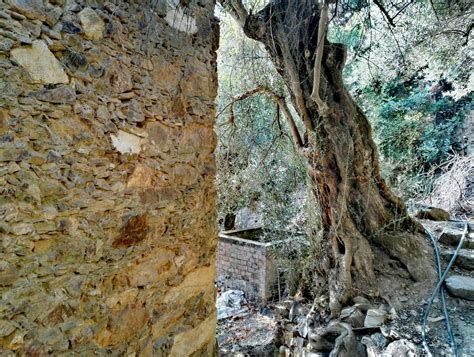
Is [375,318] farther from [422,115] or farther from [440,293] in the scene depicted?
[422,115]

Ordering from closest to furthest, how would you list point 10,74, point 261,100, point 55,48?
point 10,74 < point 55,48 < point 261,100

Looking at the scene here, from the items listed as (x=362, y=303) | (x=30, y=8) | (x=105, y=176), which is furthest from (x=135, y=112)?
(x=362, y=303)

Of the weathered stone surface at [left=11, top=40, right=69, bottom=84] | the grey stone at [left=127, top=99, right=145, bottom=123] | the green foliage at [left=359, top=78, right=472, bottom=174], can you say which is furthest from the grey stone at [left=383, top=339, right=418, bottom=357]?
the green foliage at [left=359, top=78, right=472, bottom=174]

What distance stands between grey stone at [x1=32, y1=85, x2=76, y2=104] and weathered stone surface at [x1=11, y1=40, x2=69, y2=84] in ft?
0.08

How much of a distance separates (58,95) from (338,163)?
265 cm

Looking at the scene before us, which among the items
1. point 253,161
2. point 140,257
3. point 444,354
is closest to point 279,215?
point 253,161

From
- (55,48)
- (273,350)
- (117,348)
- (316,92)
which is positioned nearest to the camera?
(55,48)

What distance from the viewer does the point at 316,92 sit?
9.28 ft

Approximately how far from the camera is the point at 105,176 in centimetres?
120

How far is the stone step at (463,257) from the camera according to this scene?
3111 mm

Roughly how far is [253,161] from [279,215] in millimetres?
1087

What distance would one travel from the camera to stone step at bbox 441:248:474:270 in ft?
10.2

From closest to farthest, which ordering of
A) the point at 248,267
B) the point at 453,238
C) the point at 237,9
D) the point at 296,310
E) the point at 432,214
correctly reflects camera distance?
the point at 237,9, the point at 453,238, the point at 296,310, the point at 432,214, the point at 248,267

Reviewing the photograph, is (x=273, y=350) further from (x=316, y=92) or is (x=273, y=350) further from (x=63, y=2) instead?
(x=63, y=2)
